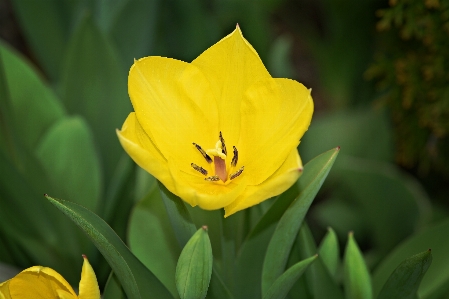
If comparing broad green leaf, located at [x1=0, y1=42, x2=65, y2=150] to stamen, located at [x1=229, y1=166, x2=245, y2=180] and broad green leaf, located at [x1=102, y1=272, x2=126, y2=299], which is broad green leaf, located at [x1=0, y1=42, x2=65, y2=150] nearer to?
broad green leaf, located at [x1=102, y1=272, x2=126, y2=299]

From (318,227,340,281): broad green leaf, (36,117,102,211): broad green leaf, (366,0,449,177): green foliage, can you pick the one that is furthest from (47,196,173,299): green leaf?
(366,0,449,177): green foliage

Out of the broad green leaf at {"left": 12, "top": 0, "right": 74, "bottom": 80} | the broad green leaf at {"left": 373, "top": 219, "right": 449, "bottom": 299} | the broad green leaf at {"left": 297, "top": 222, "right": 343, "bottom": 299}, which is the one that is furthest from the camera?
the broad green leaf at {"left": 12, "top": 0, "right": 74, "bottom": 80}

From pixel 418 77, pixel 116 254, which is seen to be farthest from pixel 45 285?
pixel 418 77

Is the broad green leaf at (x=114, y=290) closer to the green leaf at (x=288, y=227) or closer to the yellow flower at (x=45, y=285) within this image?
the yellow flower at (x=45, y=285)

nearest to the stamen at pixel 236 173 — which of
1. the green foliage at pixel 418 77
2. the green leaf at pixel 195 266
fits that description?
the green leaf at pixel 195 266

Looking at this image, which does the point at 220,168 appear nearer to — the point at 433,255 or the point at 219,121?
the point at 219,121

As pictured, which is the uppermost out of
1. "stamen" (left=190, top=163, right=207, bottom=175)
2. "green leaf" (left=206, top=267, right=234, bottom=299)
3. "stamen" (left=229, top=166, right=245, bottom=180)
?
"stamen" (left=190, top=163, right=207, bottom=175)
